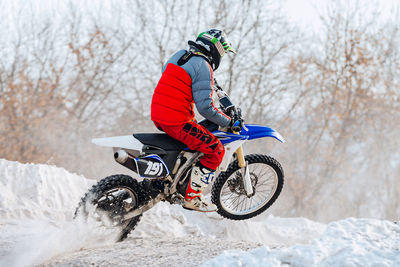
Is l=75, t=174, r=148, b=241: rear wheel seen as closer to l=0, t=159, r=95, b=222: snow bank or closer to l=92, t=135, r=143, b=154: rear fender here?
l=92, t=135, r=143, b=154: rear fender

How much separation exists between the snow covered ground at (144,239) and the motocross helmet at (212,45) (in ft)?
6.85

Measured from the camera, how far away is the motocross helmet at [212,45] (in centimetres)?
440

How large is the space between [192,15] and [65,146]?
792cm

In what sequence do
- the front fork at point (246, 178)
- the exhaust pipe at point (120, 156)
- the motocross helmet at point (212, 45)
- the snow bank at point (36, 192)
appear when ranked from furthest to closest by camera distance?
1. the snow bank at point (36, 192)
2. the front fork at point (246, 178)
3. the motocross helmet at point (212, 45)
4. the exhaust pipe at point (120, 156)

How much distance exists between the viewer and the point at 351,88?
70.6 feet

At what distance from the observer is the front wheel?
16.4 feet

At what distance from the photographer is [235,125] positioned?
465 cm

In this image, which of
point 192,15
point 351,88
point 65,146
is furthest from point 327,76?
point 65,146

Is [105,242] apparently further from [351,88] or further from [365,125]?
[365,125]

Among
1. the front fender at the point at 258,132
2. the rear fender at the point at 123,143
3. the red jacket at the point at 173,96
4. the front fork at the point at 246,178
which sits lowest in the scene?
the front fork at the point at 246,178

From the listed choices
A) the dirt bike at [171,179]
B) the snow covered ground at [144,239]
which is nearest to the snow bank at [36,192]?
the snow covered ground at [144,239]

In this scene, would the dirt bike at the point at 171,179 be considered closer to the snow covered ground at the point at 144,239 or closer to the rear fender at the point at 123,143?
the rear fender at the point at 123,143

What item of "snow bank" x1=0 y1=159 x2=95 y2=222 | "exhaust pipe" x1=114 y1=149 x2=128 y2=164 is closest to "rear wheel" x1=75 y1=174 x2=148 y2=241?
"exhaust pipe" x1=114 y1=149 x2=128 y2=164

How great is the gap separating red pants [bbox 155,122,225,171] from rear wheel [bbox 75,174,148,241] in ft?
2.37
